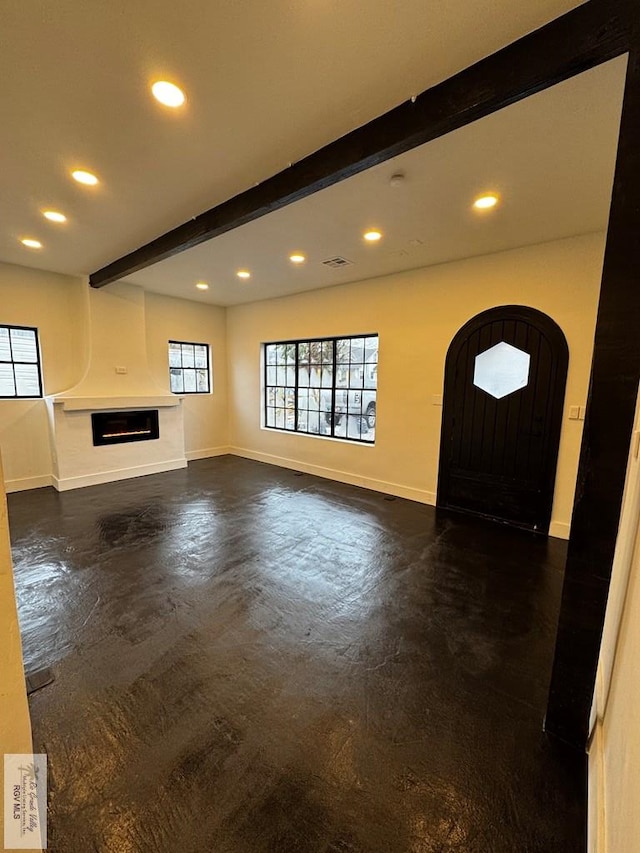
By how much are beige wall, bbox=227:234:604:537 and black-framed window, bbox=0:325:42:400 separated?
3101 millimetres

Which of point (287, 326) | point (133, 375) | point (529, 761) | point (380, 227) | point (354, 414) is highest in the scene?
point (380, 227)

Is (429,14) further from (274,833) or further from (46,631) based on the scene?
(46,631)

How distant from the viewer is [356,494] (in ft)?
16.4

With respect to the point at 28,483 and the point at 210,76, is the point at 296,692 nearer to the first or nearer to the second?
the point at 210,76

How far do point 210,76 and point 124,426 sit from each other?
488cm

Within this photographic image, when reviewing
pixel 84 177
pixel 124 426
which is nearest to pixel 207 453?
pixel 124 426

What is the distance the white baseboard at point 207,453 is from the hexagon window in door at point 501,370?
197 inches

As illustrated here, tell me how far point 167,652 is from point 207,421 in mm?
5343

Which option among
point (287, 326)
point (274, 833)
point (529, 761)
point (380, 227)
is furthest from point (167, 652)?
point (287, 326)

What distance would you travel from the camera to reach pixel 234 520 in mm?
3975

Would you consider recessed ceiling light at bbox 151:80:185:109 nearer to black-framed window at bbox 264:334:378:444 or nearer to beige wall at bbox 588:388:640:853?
beige wall at bbox 588:388:640:853

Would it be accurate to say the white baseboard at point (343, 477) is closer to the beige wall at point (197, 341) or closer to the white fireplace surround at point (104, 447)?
the beige wall at point (197, 341)

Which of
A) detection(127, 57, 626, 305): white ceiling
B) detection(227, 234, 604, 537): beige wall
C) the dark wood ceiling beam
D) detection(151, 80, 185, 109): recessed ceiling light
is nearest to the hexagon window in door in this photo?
detection(227, 234, 604, 537): beige wall

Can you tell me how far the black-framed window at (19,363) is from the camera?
4.81 meters
